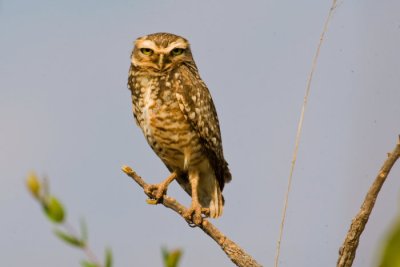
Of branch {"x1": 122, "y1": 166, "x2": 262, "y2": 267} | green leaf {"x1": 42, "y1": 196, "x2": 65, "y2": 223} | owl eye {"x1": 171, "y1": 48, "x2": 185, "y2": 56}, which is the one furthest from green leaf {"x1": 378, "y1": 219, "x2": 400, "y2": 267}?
owl eye {"x1": 171, "y1": 48, "x2": 185, "y2": 56}

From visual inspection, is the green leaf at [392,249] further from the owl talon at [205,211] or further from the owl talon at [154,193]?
the owl talon at [205,211]

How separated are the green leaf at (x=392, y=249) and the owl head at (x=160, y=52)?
15.5ft

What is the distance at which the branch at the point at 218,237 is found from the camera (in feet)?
12.0

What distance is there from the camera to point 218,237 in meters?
3.96

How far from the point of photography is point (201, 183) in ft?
17.3

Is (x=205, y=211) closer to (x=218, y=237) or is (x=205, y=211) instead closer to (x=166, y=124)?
(x=166, y=124)

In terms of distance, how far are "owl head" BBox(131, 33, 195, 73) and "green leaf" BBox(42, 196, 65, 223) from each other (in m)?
4.64

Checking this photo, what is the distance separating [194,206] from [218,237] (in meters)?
0.73

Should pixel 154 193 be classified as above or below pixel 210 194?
above

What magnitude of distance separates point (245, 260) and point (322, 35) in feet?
4.35

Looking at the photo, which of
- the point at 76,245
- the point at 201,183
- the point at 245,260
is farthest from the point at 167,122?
the point at 76,245

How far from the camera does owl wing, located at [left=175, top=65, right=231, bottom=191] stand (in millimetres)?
4926

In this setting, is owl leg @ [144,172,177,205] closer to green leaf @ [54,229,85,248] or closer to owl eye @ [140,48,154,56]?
owl eye @ [140,48,154,56]

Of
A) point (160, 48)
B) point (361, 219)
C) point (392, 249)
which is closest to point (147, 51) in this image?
point (160, 48)
